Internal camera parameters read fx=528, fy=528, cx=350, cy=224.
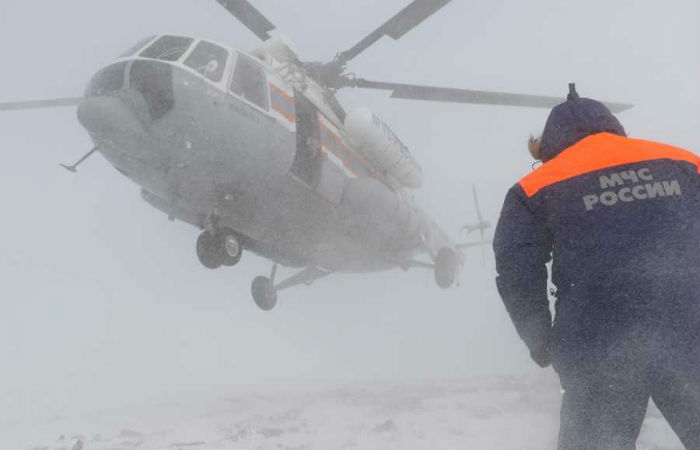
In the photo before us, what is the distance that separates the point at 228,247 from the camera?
7129 millimetres

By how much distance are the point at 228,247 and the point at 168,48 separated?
8.67 feet

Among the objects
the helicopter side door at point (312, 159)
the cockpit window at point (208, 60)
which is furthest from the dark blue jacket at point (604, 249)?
the helicopter side door at point (312, 159)

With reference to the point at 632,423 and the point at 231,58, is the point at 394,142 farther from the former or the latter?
the point at 632,423

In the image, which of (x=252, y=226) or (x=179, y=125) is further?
(x=252, y=226)

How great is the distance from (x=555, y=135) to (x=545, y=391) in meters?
14.2

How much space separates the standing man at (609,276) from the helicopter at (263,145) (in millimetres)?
5090

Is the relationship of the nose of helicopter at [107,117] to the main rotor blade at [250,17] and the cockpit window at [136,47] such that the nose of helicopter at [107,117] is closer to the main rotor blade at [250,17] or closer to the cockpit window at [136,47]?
the cockpit window at [136,47]

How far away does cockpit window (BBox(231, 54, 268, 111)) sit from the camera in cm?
696

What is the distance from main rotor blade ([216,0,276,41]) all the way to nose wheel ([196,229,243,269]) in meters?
3.51

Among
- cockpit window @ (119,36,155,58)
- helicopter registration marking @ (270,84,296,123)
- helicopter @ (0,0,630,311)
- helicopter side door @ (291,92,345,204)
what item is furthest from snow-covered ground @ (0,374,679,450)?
cockpit window @ (119,36,155,58)

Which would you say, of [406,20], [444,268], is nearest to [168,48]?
[406,20]

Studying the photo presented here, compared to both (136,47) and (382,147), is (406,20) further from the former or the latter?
(136,47)

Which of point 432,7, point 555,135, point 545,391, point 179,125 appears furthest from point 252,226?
point 545,391

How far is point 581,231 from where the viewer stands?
203cm
